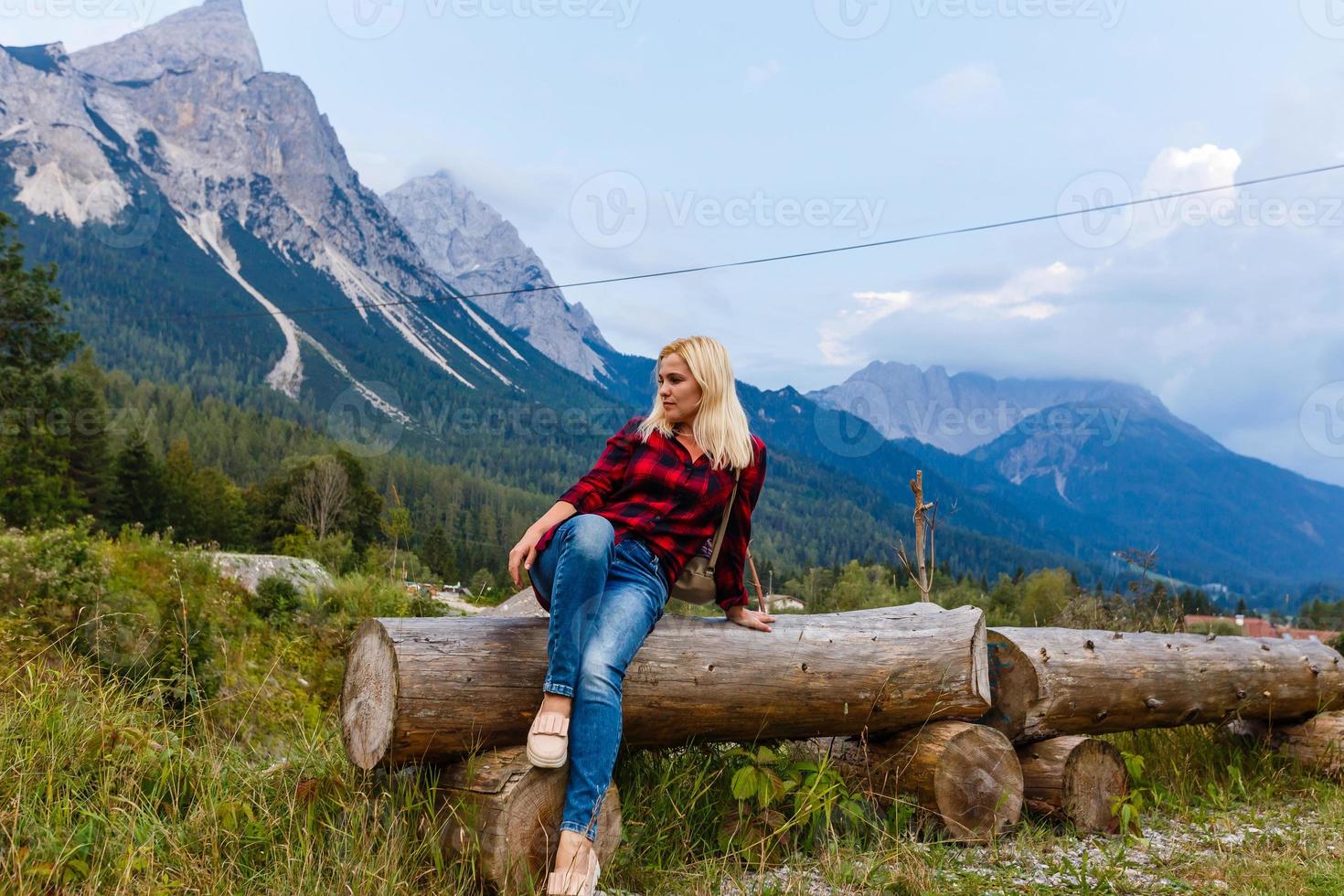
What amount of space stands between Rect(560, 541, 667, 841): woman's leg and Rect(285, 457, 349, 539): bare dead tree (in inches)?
1603

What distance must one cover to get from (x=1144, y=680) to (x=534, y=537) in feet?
12.5

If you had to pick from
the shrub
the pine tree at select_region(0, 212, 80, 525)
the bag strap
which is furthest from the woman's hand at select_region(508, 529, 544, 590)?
the pine tree at select_region(0, 212, 80, 525)

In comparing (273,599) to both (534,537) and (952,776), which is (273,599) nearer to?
(534,537)

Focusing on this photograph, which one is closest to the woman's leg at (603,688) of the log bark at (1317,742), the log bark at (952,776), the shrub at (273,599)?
the log bark at (952,776)

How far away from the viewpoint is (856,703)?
4.04 metres

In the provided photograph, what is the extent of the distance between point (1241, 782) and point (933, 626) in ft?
8.14

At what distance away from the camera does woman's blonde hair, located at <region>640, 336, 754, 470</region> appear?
12.1ft

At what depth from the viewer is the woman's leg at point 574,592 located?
313 cm

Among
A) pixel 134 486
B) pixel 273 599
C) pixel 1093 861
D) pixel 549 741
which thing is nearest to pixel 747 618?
pixel 549 741

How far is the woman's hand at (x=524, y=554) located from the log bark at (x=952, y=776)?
2.04 meters

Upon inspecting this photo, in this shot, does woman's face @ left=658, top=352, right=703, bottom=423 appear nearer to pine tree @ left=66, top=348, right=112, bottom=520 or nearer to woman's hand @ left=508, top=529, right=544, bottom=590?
woman's hand @ left=508, top=529, right=544, bottom=590

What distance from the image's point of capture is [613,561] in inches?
137

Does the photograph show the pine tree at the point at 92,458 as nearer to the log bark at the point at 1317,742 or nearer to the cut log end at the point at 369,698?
the cut log end at the point at 369,698

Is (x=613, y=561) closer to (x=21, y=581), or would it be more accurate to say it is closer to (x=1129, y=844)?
(x=1129, y=844)
